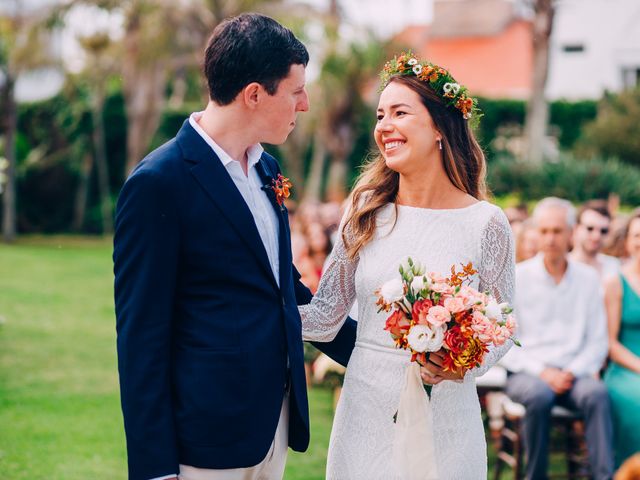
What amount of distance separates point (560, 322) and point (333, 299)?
336 centimetres

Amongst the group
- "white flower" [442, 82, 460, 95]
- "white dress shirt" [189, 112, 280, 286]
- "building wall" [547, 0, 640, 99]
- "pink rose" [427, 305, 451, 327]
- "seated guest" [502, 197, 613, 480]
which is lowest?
"seated guest" [502, 197, 613, 480]

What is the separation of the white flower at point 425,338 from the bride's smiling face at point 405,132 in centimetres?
75

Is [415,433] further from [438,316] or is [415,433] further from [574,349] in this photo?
[574,349]

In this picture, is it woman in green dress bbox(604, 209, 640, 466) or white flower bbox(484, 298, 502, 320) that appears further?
woman in green dress bbox(604, 209, 640, 466)

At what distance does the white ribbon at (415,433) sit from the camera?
3.42m

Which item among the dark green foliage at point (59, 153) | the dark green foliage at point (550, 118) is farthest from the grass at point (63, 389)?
the dark green foliage at point (550, 118)

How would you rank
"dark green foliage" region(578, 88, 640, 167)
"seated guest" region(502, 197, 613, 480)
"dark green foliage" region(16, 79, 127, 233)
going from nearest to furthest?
"seated guest" region(502, 197, 613, 480), "dark green foliage" region(578, 88, 640, 167), "dark green foliage" region(16, 79, 127, 233)

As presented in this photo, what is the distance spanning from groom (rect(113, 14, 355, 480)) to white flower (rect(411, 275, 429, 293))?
45cm

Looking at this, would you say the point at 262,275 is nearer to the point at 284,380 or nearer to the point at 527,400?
the point at 284,380

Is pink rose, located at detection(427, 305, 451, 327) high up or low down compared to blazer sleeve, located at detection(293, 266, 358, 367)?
up

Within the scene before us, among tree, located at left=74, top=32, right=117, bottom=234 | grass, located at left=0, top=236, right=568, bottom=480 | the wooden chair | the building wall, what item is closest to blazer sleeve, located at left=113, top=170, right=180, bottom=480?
grass, located at left=0, top=236, right=568, bottom=480

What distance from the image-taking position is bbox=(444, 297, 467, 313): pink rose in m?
3.22

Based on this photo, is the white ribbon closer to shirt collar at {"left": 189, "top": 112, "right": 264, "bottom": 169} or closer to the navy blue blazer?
the navy blue blazer

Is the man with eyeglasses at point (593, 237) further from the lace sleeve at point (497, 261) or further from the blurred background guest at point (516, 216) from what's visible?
the lace sleeve at point (497, 261)
